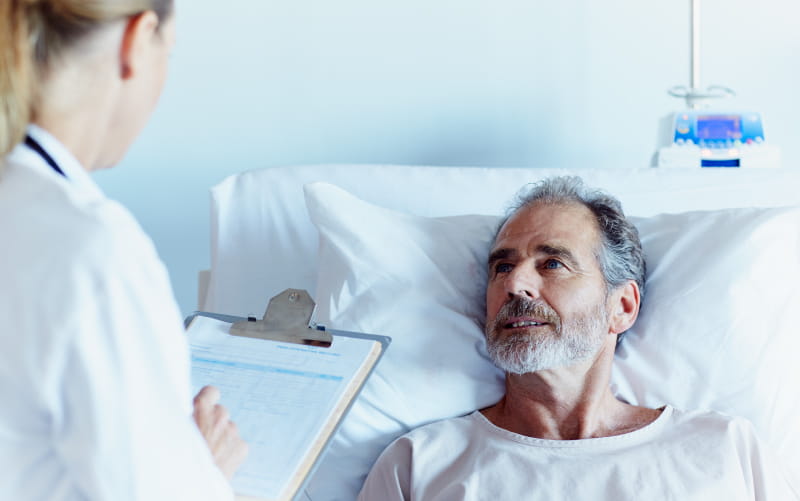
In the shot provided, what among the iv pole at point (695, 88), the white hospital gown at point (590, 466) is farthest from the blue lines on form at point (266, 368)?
the iv pole at point (695, 88)

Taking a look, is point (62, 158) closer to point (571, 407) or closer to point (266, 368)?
point (266, 368)

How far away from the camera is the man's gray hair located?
1704mm

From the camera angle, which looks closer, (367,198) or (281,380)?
(281,380)

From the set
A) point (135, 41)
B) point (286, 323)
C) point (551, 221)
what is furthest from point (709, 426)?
point (135, 41)

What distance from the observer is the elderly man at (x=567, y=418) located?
4.97 feet

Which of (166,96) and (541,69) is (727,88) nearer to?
(541,69)

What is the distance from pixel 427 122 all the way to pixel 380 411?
996 millimetres

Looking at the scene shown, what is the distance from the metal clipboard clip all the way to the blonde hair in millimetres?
551

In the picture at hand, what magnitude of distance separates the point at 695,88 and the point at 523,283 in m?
0.86

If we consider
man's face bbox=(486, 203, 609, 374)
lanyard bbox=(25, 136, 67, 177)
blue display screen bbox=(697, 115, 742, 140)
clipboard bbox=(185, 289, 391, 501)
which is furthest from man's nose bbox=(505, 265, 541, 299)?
lanyard bbox=(25, 136, 67, 177)

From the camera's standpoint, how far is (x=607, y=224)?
1.75m

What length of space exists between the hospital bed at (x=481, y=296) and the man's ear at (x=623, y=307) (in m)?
0.04

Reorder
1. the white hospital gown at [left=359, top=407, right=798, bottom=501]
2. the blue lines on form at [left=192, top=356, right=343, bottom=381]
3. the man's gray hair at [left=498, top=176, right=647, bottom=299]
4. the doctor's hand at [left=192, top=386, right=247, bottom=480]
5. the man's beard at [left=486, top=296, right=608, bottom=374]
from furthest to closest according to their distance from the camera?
the man's gray hair at [left=498, top=176, right=647, bottom=299], the man's beard at [left=486, top=296, right=608, bottom=374], the white hospital gown at [left=359, top=407, right=798, bottom=501], the blue lines on form at [left=192, top=356, right=343, bottom=381], the doctor's hand at [left=192, top=386, right=247, bottom=480]

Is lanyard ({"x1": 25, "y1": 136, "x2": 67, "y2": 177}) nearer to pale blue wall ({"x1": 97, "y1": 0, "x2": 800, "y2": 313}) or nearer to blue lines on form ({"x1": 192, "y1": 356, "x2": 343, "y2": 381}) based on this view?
blue lines on form ({"x1": 192, "y1": 356, "x2": 343, "y2": 381})
